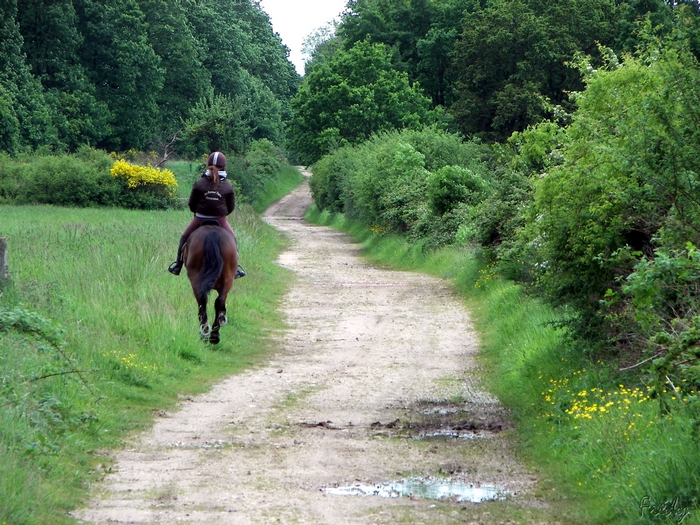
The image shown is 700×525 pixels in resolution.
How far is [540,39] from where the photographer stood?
5691 cm

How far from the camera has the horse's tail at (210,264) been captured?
13.4 m

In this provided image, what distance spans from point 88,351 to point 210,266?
312 cm

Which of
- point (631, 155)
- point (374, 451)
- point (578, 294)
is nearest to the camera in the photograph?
point (374, 451)

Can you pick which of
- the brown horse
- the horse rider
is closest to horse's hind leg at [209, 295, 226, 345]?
the brown horse

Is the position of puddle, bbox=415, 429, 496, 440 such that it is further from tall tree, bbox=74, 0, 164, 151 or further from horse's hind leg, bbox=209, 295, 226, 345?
tall tree, bbox=74, 0, 164, 151

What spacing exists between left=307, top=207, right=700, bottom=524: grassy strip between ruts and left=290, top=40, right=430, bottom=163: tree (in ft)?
155

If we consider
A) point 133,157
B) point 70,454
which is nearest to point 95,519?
point 70,454

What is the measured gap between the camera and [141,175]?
43938 millimetres

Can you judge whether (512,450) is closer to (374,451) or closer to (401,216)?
(374,451)

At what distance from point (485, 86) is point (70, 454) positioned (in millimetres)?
56191

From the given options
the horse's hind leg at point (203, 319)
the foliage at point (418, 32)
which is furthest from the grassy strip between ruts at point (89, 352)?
the foliage at point (418, 32)

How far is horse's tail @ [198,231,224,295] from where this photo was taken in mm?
13398

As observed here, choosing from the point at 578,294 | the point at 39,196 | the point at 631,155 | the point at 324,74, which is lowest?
the point at 39,196

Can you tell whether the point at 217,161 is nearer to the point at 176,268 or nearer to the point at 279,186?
the point at 176,268
